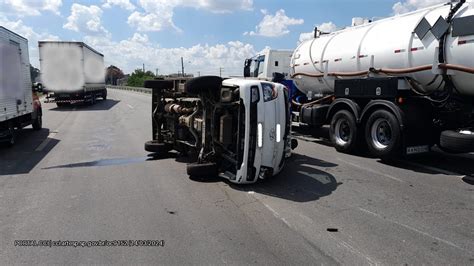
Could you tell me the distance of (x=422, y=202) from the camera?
5.60 meters

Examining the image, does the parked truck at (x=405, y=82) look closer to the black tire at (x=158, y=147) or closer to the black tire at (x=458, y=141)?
the black tire at (x=458, y=141)

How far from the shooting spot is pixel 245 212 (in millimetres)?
5148

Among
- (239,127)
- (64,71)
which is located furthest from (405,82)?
(64,71)

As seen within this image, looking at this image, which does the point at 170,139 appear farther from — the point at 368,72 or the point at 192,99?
the point at 368,72

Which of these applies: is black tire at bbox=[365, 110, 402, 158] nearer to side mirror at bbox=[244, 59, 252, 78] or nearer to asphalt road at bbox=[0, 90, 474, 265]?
asphalt road at bbox=[0, 90, 474, 265]

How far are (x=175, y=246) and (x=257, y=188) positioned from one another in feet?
7.73

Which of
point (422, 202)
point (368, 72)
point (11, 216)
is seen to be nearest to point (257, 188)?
point (422, 202)

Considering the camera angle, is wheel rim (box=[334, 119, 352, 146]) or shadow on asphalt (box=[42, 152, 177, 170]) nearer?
shadow on asphalt (box=[42, 152, 177, 170])

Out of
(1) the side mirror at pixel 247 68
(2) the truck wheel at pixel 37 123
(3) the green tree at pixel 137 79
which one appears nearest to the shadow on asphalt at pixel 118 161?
(2) the truck wheel at pixel 37 123

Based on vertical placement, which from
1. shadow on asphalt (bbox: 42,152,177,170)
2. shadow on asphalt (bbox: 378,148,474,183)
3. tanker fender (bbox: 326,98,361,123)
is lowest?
shadow on asphalt (bbox: 42,152,177,170)

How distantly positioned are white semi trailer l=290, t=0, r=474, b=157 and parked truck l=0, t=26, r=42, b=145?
8.14 metres

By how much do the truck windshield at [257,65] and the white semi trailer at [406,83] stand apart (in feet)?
16.8

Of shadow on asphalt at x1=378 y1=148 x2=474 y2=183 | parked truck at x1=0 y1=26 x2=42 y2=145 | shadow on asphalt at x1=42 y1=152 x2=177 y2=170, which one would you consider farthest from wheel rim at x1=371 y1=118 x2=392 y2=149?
parked truck at x1=0 y1=26 x2=42 y2=145

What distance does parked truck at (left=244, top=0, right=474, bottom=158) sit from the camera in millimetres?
7238
